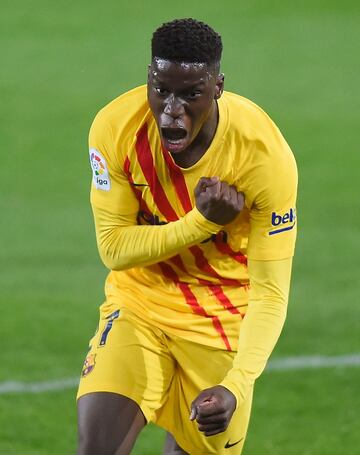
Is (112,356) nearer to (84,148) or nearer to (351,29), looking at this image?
(84,148)

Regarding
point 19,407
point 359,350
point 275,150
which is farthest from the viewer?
point 359,350

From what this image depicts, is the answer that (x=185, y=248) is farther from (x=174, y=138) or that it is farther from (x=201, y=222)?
(x=174, y=138)

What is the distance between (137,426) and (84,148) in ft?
24.4

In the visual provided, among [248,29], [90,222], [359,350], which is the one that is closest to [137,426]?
[359,350]

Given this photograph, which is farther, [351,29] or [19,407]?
[351,29]

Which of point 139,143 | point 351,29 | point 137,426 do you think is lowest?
point 351,29

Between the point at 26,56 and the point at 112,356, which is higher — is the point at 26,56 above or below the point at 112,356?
below

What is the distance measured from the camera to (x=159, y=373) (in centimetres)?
614

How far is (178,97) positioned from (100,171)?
0.63 m

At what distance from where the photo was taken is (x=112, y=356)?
6.00 m

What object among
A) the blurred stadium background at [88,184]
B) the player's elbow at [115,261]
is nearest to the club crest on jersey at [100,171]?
the player's elbow at [115,261]

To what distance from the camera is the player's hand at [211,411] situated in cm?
538

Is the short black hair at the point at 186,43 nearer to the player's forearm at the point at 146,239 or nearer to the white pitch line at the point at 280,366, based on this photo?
the player's forearm at the point at 146,239

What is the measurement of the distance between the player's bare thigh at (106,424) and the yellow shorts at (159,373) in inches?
2.0
